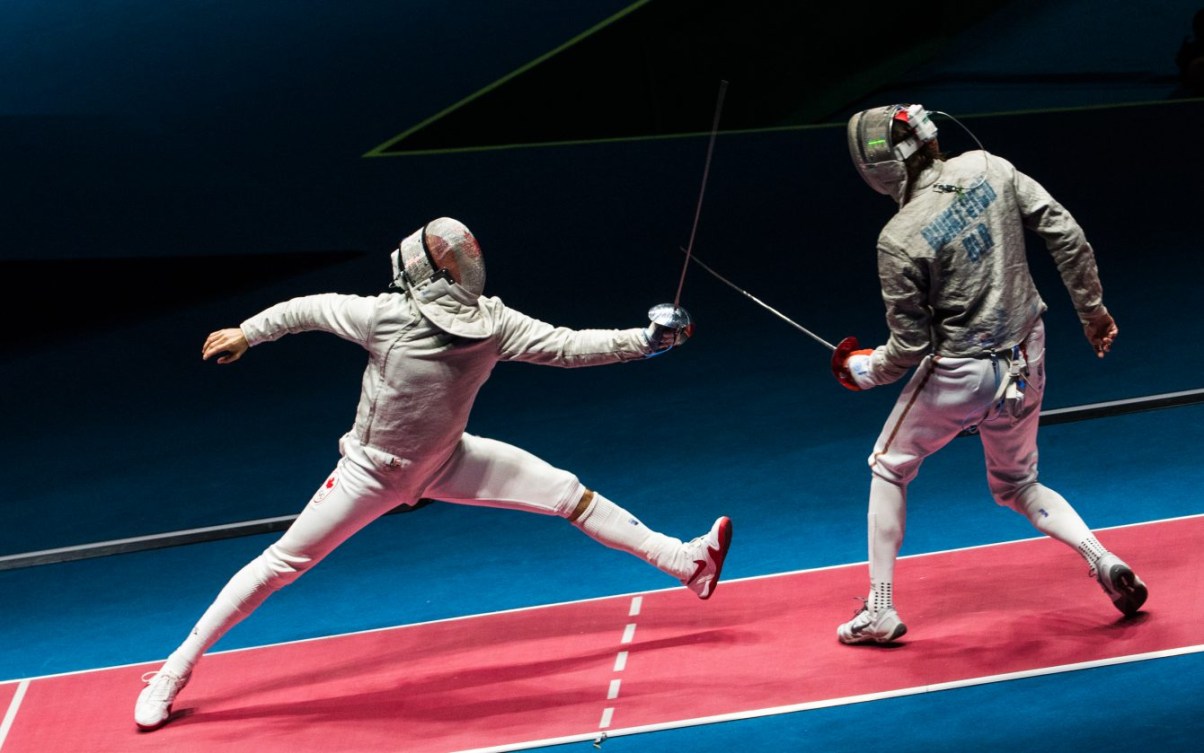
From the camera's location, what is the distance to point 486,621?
213 inches

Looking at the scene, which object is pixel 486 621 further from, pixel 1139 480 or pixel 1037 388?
pixel 1139 480

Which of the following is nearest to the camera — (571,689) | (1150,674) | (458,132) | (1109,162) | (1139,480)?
(1150,674)

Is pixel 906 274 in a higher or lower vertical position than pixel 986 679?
higher

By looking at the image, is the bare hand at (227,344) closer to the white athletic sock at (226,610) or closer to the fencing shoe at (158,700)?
the white athletic sock at (226,610)

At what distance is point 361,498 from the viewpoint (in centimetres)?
475

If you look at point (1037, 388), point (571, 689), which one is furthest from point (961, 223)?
point (571, 689)

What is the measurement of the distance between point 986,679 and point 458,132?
278 inches

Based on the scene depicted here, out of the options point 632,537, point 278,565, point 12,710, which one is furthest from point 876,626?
point 12,710

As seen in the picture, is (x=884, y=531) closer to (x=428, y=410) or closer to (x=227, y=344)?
(x=428, y=410)

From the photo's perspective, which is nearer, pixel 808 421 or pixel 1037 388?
pixel 1037 388

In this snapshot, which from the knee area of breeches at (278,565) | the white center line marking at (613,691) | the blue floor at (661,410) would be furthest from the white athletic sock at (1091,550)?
the knee area of breeches at (278,565)

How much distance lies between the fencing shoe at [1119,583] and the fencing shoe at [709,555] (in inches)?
44.8

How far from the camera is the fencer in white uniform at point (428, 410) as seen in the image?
15.2ft

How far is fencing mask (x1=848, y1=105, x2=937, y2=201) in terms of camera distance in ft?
14.5
